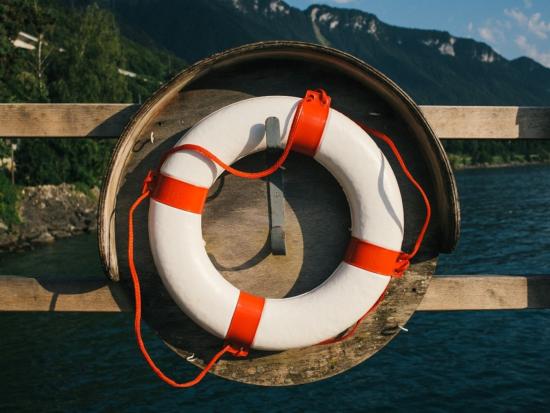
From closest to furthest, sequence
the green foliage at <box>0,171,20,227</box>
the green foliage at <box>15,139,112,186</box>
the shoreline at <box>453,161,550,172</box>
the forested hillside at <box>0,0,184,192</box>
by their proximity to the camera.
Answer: the forested hillside at <box>0,0,184,192</box> < the green foliage at <box>0,171,20,227</box> < the green foliage at <box>15,139,112,186</box> < the shoreline at <box>453,161,550,172</box>

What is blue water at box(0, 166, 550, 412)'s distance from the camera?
666 cm

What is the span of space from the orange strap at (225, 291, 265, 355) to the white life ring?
12 mm

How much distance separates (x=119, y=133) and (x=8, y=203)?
20079mm

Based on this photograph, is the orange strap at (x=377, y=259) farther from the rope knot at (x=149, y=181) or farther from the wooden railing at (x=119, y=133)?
the rope knot at (x=149, y=181)

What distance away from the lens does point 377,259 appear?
1639 mm

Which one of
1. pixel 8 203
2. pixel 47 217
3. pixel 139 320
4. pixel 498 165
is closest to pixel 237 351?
pixel 139 320

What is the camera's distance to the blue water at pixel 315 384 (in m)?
6.66

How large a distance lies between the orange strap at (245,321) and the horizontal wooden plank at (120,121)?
66 centimetres

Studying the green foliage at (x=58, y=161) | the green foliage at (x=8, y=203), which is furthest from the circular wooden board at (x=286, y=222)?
the green foliage at (x=58, y=161)

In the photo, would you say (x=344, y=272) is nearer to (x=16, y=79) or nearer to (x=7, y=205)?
(x=7, y=205)

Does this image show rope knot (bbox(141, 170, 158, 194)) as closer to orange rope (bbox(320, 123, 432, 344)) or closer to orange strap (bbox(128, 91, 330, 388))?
orange strap (bbox(128, 91, 330, 388))

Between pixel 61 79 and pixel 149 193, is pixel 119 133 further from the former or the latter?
pixel 61 79

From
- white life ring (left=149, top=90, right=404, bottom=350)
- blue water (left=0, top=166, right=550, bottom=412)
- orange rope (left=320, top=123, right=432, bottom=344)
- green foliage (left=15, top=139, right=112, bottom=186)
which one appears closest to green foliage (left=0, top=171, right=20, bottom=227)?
green foliage (left=15, top=139, right=112, bottom=186)

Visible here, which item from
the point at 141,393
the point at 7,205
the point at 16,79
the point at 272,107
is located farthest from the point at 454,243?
the point at 16,79
